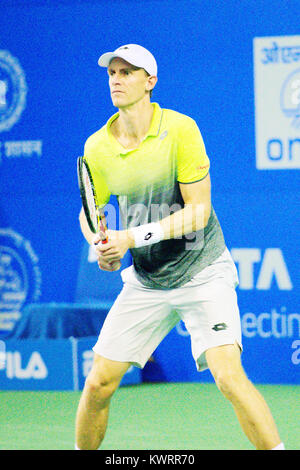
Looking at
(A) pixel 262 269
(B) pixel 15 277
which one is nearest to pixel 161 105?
(A) pixel 262 269

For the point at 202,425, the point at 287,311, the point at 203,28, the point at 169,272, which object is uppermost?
the point at 203,28

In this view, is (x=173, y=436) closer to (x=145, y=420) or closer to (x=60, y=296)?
(x=145, y=420)

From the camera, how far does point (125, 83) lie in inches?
164

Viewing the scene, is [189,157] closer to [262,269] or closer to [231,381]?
[231,381]

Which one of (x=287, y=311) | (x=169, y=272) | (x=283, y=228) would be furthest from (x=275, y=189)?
(x=169, y=272)

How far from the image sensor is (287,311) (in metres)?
6.39

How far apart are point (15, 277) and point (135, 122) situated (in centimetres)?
297

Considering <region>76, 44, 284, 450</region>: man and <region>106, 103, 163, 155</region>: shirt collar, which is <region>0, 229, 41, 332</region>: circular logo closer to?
<region>76, 44, 284, 450</region>: man

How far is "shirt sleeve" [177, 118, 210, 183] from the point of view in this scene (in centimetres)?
414

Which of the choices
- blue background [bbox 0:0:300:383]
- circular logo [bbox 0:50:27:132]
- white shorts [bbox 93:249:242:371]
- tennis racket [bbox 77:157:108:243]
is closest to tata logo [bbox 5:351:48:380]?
blue background [bbox 0:0:300:383]

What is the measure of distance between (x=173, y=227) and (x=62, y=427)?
1958 mm

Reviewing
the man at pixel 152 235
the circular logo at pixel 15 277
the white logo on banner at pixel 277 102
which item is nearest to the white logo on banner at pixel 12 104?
the circular logo at pixel 15 277

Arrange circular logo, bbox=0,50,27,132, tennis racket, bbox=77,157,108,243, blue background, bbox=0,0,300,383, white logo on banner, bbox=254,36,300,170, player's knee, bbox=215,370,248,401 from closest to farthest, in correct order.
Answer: player's knee, bbox=215,370,248,401 < tennis racket, bbox=77,157,108,243 < white logo on banner, bbox=254,36,300,170 < blue background, bbox=0,0,300,383 < circular logo, bbox=0,50,27,132

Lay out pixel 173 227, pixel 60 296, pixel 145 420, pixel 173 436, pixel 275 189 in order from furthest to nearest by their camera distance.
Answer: pixel 60 296 → pixel 275 189 → pixel 145 420 → pixel 173 436 → pixel 173 227
